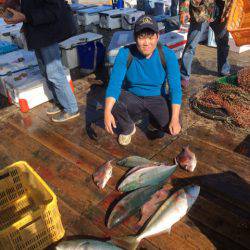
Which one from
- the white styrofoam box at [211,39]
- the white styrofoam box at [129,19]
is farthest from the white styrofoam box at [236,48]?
the white styrofoam box at [129,19]

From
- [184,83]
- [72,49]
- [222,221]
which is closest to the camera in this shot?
[222,221]

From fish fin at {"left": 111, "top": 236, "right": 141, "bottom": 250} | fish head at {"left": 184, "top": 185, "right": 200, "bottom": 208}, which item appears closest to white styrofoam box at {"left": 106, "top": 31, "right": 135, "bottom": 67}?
fish head at {"left": 184, "top": 185, "right": 200, "bottom": 208}

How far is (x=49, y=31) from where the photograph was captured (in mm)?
4172

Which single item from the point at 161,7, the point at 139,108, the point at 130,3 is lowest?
the point at 130,3

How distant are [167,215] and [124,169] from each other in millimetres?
1060

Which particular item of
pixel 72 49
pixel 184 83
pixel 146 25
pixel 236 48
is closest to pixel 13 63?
pixel 72 49

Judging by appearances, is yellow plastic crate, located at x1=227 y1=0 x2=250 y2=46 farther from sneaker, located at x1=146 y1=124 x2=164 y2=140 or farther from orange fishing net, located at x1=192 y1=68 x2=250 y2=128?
sneaker, located at x1=146 y1=124 x2=164 y2=140

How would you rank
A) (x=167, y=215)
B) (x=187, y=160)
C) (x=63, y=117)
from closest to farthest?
1. (x=167, y=215)
2. (x=187, y=160)
3. (x=63, y=117)

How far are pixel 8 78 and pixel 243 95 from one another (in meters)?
4.23

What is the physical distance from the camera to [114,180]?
3.69m

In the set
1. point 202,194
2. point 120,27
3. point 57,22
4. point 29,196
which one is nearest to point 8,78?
point 57,22

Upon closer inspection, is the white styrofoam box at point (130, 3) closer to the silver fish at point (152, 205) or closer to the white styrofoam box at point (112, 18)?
the white styrofoam box at point (112, 18)

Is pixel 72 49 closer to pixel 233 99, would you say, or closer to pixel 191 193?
pixel 233 99

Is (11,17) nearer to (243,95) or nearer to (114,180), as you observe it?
(114,180)
